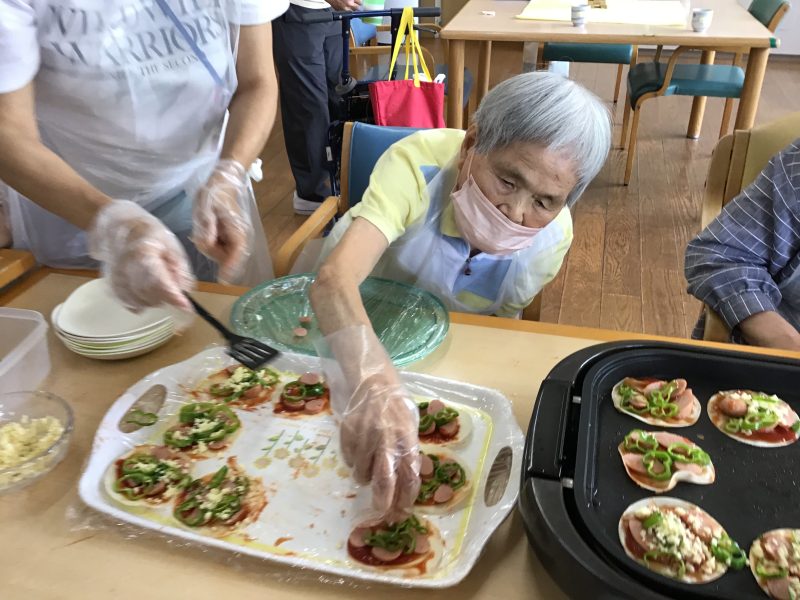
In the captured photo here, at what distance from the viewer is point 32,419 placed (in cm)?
95

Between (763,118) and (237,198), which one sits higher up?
(237,198)

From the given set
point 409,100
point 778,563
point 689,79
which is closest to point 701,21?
point 689,79

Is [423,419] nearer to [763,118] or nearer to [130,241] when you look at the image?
[130,241]

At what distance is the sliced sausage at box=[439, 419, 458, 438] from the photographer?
3.02 ft

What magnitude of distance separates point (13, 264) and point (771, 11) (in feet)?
11.4

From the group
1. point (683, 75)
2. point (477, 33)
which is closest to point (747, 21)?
point (683, 75)

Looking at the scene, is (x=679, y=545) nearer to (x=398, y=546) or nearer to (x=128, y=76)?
(x=398, y=546)

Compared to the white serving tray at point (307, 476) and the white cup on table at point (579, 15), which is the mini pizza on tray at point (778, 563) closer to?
the white serving tray at point (307, 476)

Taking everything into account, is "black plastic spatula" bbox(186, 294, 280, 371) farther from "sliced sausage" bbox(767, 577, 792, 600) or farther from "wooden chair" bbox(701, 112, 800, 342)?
"wooden chair" bbox(701, 112, 800, 342)

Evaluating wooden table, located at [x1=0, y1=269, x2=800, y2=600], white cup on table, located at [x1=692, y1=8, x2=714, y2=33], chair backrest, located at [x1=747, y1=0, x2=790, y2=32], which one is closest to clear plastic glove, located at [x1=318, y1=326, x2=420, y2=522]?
wooden table, located at [x1=0, y1=269, x2=800, y2=600]

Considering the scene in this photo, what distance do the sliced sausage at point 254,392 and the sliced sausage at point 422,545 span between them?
36 centimetres

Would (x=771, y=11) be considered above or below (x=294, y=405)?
above

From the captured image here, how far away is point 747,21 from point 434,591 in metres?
3.06

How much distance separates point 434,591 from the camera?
2.38 ft
